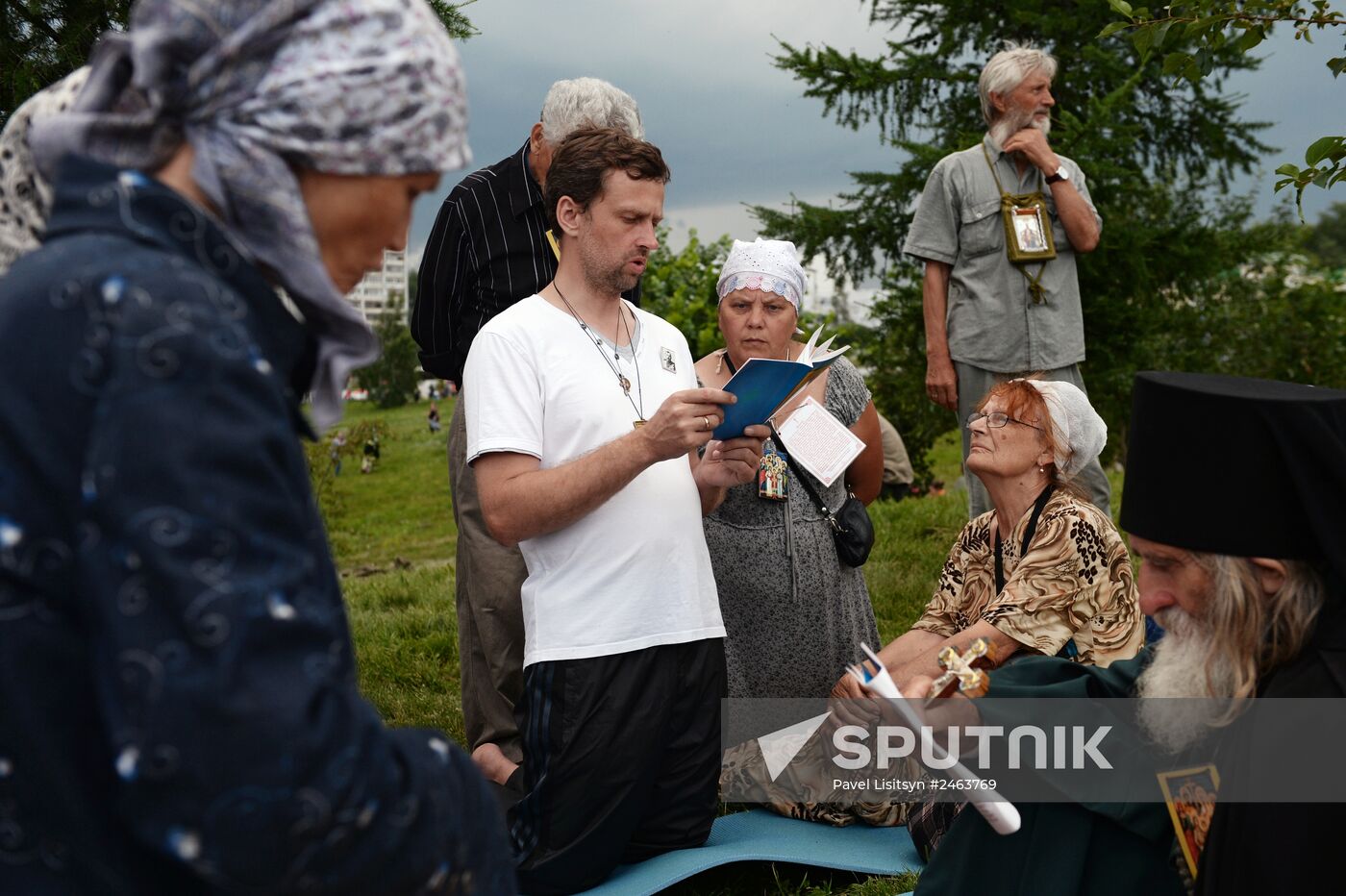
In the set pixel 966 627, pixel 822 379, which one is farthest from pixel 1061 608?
pixel 822 379

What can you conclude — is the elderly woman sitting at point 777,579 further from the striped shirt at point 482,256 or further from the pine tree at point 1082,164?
the pine tree at point 1082,164

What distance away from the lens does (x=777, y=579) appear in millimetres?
4500

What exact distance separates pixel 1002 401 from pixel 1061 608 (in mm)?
740

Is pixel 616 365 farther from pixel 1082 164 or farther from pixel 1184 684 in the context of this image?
pixel 1082 164

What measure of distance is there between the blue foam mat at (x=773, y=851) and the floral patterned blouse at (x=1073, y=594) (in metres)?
0.85

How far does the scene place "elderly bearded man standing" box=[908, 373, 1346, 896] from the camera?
211 cm

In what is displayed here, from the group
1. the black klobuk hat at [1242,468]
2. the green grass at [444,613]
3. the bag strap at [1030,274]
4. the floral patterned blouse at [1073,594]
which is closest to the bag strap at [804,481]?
the floral patterned blouse at [1073,594]

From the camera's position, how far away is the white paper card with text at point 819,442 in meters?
4.44

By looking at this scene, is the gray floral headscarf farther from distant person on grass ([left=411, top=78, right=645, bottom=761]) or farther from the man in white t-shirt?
distant person on grass ([left=411, top=78, right=645, bottom=761])

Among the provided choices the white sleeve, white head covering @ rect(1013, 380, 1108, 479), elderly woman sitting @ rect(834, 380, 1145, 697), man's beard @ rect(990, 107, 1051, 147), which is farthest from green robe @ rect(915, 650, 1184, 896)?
man's beard @ rect(990, 107, 1051, 147)

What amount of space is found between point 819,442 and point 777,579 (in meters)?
0.51

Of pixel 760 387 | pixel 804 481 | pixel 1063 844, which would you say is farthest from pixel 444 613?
pixel 1063 844

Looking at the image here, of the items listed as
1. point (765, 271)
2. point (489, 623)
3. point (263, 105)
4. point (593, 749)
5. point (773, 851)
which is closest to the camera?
point (263, 105)

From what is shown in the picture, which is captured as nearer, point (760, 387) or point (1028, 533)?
point (760, 387)
